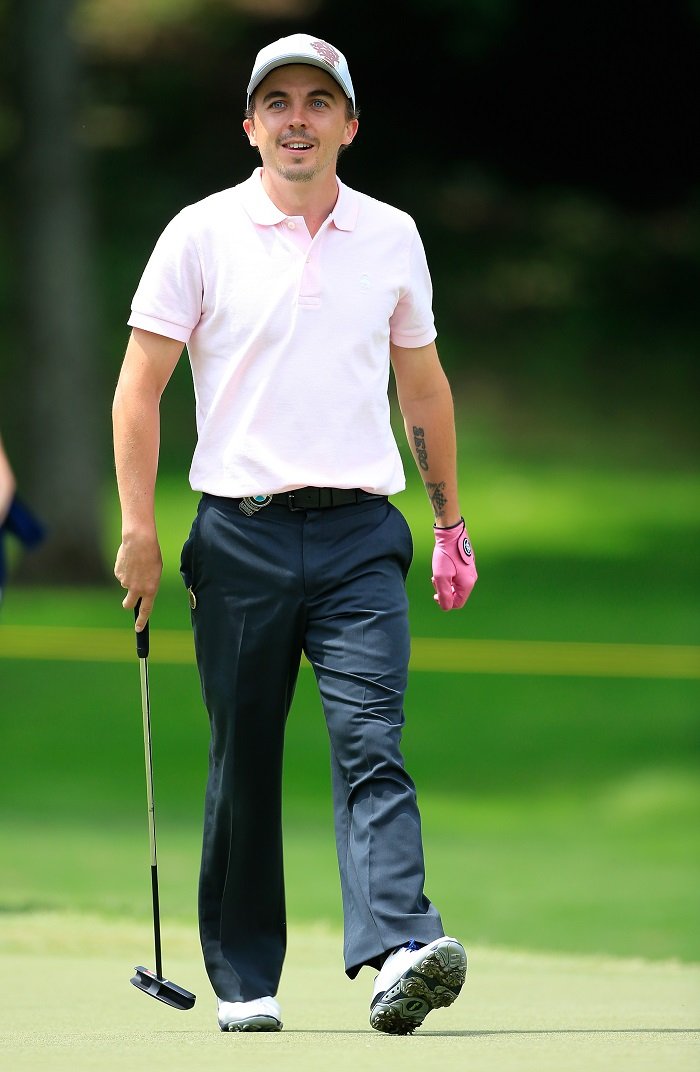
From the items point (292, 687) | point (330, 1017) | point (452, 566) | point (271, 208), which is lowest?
point (330, 1017)

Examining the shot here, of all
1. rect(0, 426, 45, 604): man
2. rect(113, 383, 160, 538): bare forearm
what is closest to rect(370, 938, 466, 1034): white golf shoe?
rect(113, 383, 160, 538): bare forearm

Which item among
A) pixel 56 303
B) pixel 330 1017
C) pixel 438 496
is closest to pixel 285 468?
pixel 438 496

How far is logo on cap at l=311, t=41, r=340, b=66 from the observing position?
14.7 feet

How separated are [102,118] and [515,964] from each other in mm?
26694

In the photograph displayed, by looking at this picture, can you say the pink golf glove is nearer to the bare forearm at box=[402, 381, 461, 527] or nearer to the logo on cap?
the bare forearm at box=[402, 381, 461, 527]

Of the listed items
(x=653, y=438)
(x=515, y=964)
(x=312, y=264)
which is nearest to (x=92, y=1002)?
(x=515, y=964)

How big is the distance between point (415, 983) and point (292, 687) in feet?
2.50

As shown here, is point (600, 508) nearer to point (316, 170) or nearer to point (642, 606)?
point (642, 606)

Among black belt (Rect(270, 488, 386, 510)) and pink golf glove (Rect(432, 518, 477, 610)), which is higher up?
black belt (Rect(270, 488, 386, 510))

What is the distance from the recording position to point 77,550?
57.8ft

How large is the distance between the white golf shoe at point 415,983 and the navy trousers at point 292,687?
0.43ft

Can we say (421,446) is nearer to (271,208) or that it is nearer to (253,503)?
(253,503)

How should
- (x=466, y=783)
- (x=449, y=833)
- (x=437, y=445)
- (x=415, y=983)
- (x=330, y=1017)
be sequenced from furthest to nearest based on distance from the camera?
(x=466, y=783), (x=449, y=833), (x=437, y=445), (x=330, y=1017), (x=415, y=983)

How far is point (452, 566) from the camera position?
4770 millimetres
